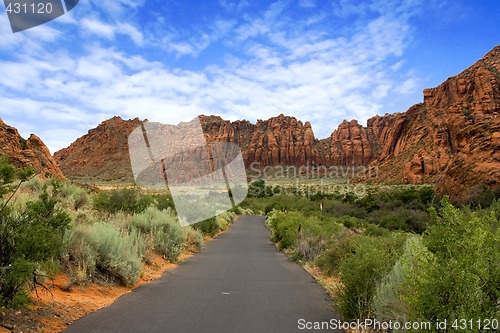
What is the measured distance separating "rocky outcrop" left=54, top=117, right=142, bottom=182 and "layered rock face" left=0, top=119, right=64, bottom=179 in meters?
72.5

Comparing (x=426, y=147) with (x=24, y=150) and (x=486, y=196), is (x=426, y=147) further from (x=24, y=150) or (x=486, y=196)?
(x=24, y=150)

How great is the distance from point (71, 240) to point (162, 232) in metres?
6.61

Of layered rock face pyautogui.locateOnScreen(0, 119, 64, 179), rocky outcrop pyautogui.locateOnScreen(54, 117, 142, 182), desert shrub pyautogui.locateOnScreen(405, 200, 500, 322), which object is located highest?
rocky outcrop pyautogui.locateOnScreen(54, 117, 142, 182)

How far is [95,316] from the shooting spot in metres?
7.47

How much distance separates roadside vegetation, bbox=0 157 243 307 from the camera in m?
6.41

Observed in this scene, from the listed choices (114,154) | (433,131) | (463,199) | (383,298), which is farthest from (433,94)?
(383,298)

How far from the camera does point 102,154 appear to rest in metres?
144

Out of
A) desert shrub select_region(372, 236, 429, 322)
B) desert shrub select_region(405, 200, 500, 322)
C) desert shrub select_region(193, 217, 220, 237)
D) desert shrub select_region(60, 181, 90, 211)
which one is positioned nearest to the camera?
desert shrub select_region(405, 200, 500, 322)

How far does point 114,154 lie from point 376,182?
8320cm

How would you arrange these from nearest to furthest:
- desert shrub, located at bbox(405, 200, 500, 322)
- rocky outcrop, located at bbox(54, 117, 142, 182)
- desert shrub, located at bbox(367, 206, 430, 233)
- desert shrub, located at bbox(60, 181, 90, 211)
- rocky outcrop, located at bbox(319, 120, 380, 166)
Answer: desert shrub, located at bbox(405, 200, 500, 322) → desert shrub, located at bbox(60, 181, 90, 211) → desert shrub, located at bbox(367, 206, 430, 233) → rocky outcrop, located at bbox(54, 117, 142, 182) → rocky outcrop, located at bbox(319, 120, 380, 166)

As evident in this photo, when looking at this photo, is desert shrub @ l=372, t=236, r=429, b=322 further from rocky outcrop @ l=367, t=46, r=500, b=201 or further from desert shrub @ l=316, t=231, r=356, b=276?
rocky outcrop @ l=367, t=46, r=500, b=201

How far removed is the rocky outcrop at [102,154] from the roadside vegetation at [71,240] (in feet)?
340

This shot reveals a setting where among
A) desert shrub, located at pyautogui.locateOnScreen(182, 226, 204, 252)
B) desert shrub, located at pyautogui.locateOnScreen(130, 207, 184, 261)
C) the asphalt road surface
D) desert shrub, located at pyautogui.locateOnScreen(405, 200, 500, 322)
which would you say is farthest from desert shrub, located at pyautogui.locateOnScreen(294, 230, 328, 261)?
desert shrub, located at pyautogui.locateOnScreen(405, 200, 500, 322)

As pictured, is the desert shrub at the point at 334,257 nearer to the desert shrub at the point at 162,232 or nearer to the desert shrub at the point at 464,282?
the desert shrub at the point at 162,232
